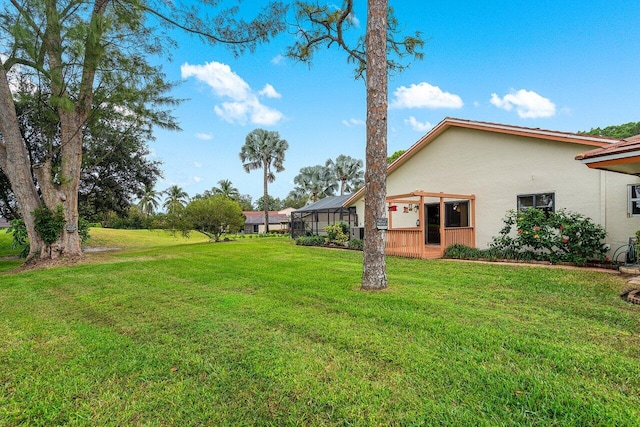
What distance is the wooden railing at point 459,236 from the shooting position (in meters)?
10.9

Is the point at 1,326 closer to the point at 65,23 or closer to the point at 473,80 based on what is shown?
the point at 65,23

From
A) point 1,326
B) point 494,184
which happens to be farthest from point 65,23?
point 494,184

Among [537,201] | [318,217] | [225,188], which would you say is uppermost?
[225,188]

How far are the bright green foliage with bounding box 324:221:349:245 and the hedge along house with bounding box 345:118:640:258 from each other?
9.87ft

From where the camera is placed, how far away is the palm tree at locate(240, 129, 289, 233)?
32219 millimetres

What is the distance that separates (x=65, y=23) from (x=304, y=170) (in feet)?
102

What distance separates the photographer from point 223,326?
3789mm

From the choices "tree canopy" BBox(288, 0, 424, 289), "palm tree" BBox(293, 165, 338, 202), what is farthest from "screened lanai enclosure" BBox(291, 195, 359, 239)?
"tree canopy" BBox(288, 0, 424, 289)

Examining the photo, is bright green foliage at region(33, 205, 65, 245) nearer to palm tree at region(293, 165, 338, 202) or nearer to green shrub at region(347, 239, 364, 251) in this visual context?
green shrub at region(347, 239, 364, 251)

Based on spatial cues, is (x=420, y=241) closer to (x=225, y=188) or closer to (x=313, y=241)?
(x=313, y=241)

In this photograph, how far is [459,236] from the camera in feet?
36.3

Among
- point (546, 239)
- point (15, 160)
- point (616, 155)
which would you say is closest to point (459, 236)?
point (546, 239)

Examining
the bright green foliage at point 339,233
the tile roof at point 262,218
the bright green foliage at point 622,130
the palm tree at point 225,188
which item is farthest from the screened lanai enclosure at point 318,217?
the palm tree at point 225,188

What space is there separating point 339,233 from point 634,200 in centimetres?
1120
